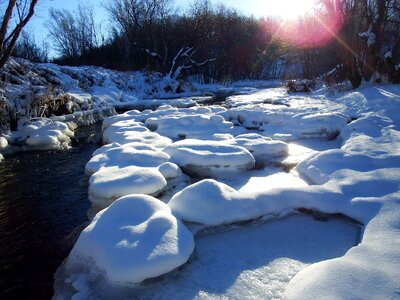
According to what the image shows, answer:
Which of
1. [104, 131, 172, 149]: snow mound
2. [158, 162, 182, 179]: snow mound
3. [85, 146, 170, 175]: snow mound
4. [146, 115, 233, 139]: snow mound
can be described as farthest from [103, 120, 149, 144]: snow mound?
[158, 162, 182, 179]: snow mound

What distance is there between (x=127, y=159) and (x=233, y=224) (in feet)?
6.97

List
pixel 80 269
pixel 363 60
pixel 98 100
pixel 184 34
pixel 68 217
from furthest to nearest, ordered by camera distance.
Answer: pixel 184 34
pixel 98 100
pixel 363 60
pixel 68 217
pixel 80 269

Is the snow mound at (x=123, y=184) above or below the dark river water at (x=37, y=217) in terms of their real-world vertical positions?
above

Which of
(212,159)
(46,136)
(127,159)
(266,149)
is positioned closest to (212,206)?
(212,159)

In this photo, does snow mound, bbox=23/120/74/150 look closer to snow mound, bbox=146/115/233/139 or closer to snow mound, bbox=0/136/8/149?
snow mound, bbox=0/136/8/149

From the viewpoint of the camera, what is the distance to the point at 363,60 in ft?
35.6

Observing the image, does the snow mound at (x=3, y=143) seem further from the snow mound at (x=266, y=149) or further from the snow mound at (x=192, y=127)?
the snow mound at (x=266, y=149)

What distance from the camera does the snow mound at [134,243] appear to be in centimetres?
205

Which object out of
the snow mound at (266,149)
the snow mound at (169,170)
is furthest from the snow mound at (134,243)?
the snow mound at (266,149)

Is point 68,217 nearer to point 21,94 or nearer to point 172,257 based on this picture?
point 172,257

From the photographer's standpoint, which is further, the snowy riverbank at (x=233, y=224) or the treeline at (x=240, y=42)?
the treeline at (x=240, y=42)

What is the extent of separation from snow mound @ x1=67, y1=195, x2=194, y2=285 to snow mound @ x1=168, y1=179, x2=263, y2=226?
0.18 meters

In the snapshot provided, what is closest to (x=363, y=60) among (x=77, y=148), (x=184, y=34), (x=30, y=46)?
(x=77, y=148)

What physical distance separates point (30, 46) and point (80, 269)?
3981 cm
